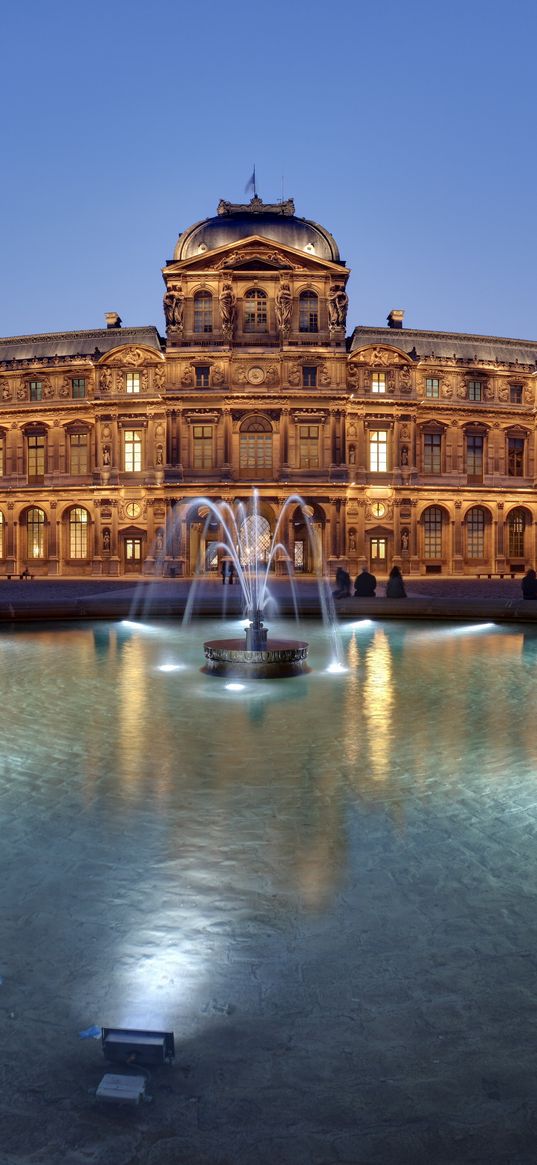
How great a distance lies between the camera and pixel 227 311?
4184 centimetres

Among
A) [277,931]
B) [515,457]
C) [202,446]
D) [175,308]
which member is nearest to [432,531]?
[515,457]

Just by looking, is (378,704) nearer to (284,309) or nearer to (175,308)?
(284,309)

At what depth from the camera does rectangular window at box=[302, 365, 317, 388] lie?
4219cm

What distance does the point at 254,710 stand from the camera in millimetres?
10422

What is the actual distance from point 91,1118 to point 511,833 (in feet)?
12.7

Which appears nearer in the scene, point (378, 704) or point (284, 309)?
point (378, 704)

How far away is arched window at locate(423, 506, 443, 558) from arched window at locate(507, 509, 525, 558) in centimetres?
454

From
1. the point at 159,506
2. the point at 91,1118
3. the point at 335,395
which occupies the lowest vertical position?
the point at 91,1118

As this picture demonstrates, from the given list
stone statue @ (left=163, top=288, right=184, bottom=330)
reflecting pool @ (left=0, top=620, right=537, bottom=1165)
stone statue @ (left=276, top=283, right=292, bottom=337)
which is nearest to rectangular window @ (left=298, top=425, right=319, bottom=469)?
stone statue @ (left=276, top=283, right=292, bottom=337)

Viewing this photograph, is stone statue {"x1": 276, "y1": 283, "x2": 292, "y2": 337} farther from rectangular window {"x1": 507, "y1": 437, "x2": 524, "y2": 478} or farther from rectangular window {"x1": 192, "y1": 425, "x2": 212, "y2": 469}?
rectangular window {"x1": 507, "y1": 437, "x2": 524, "y2": 478}

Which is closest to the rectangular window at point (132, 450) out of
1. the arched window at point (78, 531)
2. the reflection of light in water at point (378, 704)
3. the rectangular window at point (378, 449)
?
the arched window at point (78, 531)

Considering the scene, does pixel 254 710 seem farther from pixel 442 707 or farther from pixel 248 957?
pixel 248 957

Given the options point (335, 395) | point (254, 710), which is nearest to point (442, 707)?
point (254, 710)

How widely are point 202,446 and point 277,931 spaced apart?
3963 cm
